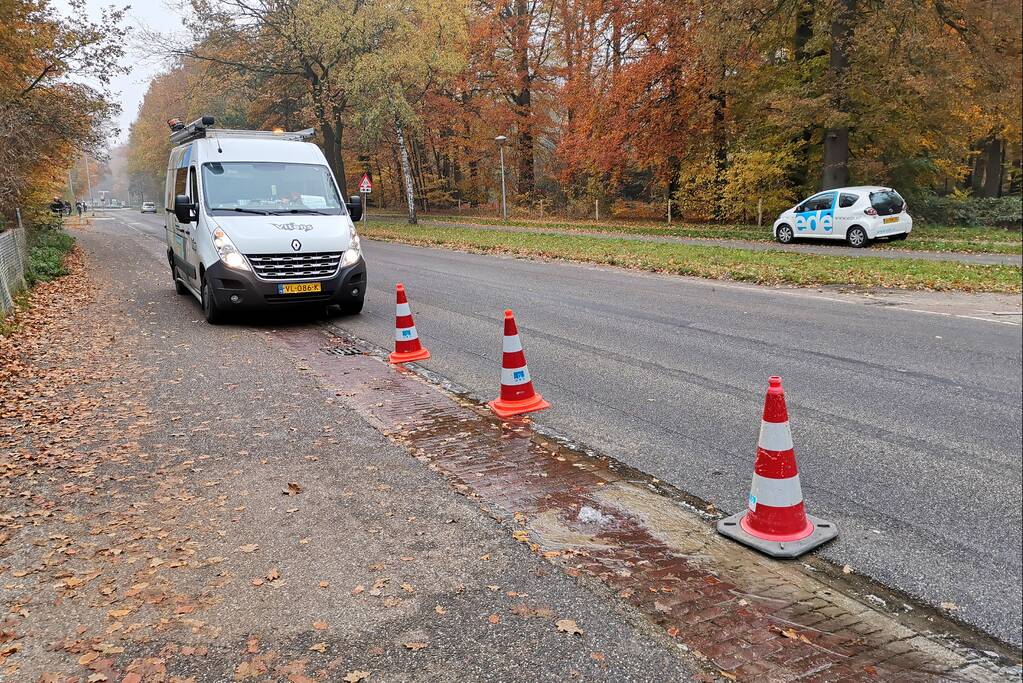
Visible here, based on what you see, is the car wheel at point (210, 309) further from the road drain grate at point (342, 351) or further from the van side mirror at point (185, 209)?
the road drain grate at point (342, 351)

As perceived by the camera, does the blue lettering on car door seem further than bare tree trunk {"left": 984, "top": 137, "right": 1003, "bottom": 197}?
No

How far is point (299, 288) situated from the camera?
31.4 ft

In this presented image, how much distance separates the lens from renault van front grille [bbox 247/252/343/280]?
9367 mm

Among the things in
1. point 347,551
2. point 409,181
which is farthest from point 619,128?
point 347,551

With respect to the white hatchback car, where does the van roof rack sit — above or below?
above

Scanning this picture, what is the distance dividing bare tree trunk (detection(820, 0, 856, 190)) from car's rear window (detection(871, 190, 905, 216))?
2917mm

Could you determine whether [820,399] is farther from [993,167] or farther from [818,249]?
[993,167]

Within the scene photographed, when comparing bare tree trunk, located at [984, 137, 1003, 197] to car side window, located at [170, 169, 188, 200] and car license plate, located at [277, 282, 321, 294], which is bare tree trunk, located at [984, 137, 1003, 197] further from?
car side window, located at [170, 169, 188, 200]

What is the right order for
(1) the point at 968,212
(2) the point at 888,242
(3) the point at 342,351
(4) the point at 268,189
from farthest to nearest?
(1) the point at 968,212 → (2) the point at 888,242 → (4) the point at 268,189 → (3) the point at 342,351

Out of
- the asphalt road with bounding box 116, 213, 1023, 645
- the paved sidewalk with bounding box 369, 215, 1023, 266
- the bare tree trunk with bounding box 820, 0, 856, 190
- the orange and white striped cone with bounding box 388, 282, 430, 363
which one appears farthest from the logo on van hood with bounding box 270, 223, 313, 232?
the bare tree trunk with bounding box 820, 0, 856, 190

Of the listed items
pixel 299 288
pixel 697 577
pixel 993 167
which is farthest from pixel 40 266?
pixel 993 167

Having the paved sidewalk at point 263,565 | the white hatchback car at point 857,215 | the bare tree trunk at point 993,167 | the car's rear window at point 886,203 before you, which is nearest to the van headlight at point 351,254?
the paved sidewalk at point 263,565

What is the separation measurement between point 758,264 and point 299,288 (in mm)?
10754

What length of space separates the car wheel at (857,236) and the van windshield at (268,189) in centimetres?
1551
